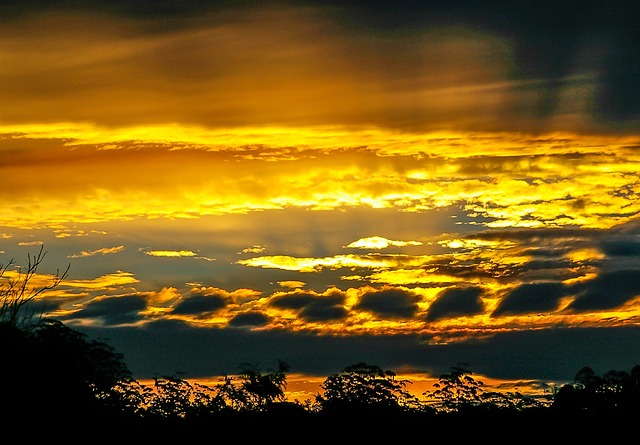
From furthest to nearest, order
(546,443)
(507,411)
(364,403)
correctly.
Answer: (364,403)
(507,411)
(546,443)

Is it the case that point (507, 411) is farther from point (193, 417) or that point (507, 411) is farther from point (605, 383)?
point (193, 417)

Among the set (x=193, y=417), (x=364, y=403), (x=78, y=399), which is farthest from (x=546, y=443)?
(x=78, y=399)

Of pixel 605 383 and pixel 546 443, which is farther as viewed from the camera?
pixel 605 383

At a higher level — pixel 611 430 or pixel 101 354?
pixel 101 354

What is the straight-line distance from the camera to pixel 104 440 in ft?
156

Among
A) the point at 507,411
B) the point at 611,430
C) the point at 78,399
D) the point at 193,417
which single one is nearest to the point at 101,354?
the point at 78,399

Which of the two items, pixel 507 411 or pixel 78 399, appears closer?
pixel 507 411

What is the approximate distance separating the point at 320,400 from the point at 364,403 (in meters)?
3.01

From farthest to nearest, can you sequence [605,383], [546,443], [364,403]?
[605,383]
[364,403]
[546,443]

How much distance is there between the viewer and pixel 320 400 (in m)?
53.2

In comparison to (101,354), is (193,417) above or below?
below

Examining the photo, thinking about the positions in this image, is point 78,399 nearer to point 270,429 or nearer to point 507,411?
point 270,429

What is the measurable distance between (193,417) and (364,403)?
328 inches

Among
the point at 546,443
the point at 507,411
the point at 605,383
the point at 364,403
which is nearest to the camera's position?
the point at 546,443
